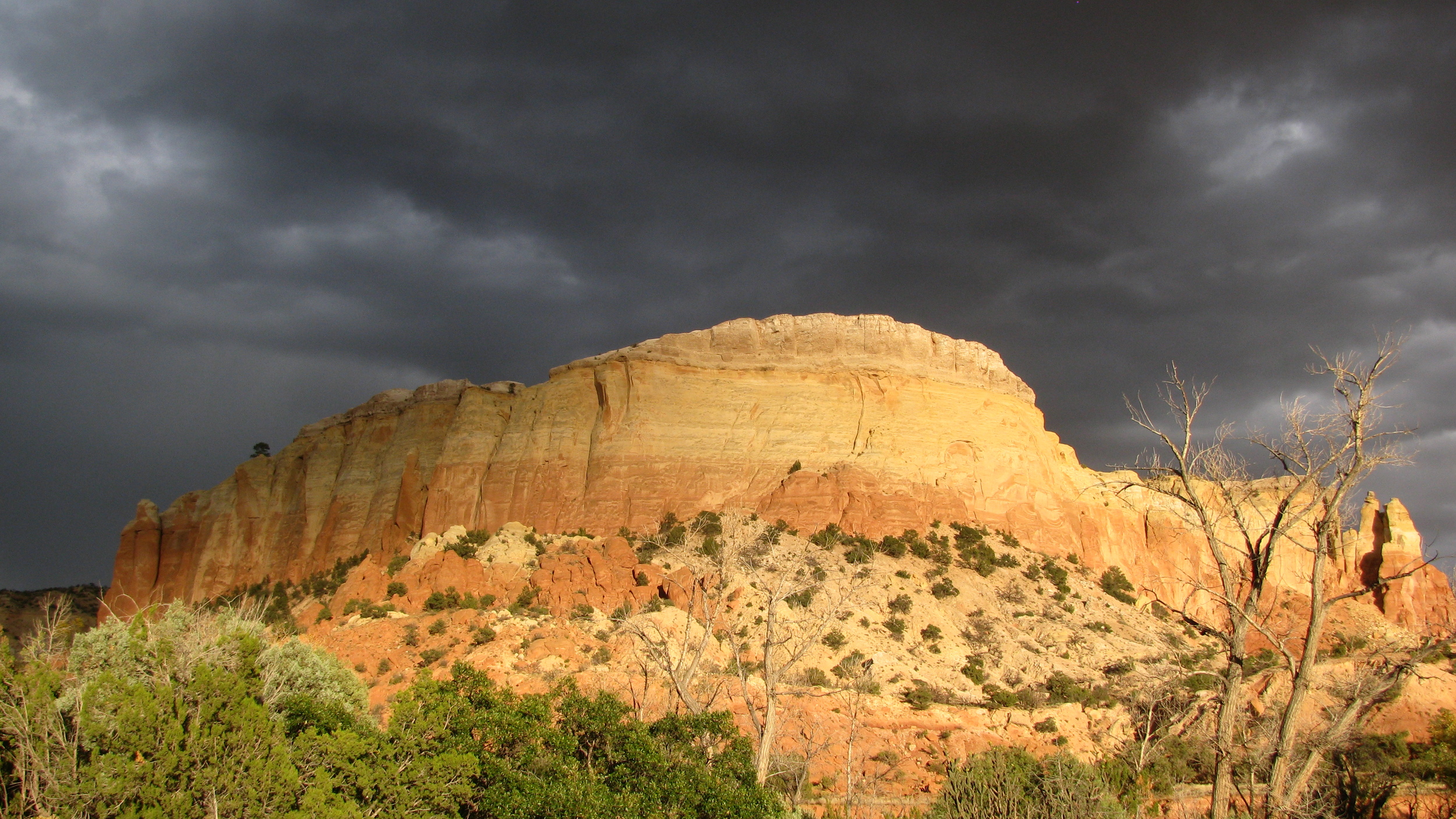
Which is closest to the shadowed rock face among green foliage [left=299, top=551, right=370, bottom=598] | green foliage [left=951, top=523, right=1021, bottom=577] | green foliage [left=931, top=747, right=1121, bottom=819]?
green foliage [left=299, top=551, right=370, bottom=598]

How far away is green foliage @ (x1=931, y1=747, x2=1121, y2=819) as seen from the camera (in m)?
16.3

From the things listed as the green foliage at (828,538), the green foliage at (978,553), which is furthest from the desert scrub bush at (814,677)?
the green foliage at (978,553)

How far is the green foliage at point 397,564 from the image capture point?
45.6 meters

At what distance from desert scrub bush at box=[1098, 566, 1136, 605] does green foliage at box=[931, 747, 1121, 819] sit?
107ft

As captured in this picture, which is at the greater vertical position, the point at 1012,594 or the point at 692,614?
the point at 1012,594

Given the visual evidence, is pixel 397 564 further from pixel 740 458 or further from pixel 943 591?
pixel 943 591

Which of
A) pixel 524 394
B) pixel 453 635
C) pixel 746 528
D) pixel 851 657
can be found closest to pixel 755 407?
pixel 746 528

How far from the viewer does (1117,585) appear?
170 feet

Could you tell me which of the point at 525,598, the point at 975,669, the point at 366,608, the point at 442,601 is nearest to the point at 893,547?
the point at 975,669

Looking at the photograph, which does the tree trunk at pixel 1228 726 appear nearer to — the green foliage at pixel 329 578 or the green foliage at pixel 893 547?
the green foliage at pixel 893 547

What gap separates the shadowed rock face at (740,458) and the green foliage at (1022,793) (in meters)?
30.0

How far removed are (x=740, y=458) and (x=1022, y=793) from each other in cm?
3706

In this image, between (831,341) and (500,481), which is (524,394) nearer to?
(500,481)

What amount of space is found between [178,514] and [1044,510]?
63.5 m
